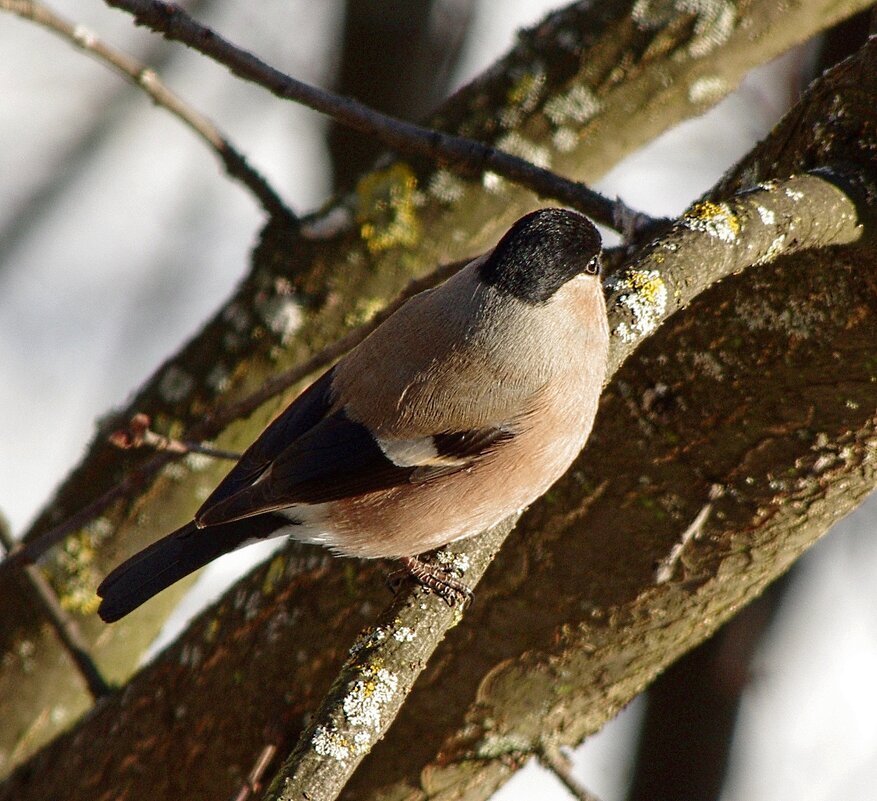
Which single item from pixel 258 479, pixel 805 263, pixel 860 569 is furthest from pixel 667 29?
pixel 860 569

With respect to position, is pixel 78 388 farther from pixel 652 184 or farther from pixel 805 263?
pixel 805 263

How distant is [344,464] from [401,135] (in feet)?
3.21

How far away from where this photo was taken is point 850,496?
2885 millimetres

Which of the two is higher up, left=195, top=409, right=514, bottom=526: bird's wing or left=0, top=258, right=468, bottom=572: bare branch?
left=0, top=258, right=468, bottom=572: bare branch

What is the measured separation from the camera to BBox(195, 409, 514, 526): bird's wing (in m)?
3.05

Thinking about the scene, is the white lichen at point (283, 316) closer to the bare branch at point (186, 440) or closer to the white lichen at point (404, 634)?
the bare branch at point (186, 440)

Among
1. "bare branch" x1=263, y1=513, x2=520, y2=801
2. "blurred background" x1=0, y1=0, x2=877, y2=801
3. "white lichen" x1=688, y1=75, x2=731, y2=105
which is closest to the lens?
"bare branch" x1=263, y1=513, x2=520, y2=801

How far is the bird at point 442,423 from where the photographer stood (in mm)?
2945

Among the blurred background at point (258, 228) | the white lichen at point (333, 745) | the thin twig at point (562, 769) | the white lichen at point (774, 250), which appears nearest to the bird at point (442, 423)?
the white lichen at point (774, 250)

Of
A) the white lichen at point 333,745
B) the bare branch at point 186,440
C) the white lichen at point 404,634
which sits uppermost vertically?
the bare branch at point 186,440

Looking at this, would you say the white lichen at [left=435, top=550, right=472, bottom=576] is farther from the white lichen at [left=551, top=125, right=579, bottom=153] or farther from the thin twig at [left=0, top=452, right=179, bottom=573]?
the white lichen at [left=551, top=125, right=579, bottom=153]

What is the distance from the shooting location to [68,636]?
3.68 m

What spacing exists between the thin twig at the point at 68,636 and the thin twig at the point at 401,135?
68.2 inches

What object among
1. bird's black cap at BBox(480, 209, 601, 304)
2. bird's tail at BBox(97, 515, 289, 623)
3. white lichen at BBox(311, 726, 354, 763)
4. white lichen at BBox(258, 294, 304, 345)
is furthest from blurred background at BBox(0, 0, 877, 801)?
white lichen at BBox(311, 726, 354, 763)
